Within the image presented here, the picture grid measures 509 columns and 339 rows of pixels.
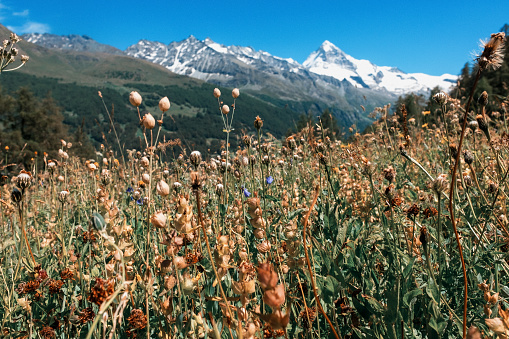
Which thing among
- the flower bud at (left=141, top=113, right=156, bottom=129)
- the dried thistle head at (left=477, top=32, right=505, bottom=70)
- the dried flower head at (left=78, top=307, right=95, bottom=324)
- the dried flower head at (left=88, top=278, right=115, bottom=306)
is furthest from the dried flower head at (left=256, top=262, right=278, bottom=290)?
the dried flower head at (left=78, top=307, right=95, bottom=324)

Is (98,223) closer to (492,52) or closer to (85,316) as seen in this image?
(85,316)

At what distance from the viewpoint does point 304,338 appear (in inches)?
44.5

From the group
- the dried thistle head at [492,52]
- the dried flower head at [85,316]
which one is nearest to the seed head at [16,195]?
the dried flower head at [85,316]

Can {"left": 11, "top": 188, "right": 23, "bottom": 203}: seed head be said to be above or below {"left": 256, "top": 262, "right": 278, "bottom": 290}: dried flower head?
below

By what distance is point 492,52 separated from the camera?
82cm

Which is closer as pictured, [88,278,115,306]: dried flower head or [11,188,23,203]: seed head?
[88,278,115,306]: dried flower head

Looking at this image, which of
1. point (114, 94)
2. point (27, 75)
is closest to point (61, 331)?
point (114, 94)

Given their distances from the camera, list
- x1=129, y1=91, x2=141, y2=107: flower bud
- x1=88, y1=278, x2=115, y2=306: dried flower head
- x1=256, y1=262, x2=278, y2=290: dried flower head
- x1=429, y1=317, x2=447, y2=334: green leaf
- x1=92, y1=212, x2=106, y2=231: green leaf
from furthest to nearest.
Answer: x1=129, y1=91, x2=141, y2=107: flower bud → x1=429, y1=317, x2=447, y2=334: green leaf → x1=88, y1=278, x2=115, y2=306: dried flower head → x1=92, y1=212, x2=106, y2=231: green leaf → x1=256, y1=262, x2=278, y2=290: dried flower head

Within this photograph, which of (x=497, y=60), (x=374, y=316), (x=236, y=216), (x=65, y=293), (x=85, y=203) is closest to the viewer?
(x=497, y=60)

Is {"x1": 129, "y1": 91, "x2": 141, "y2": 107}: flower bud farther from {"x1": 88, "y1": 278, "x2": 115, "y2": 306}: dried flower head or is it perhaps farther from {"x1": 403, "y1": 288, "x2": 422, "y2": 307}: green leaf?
{"x1": 403, "y1": 288, "x2": 422, "y2": 307}: green leaf

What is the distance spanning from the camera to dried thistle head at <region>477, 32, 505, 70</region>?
31.7 inches

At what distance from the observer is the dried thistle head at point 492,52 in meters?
0.81

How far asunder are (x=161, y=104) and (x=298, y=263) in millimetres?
708

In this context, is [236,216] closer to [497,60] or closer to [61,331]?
[61,331]
